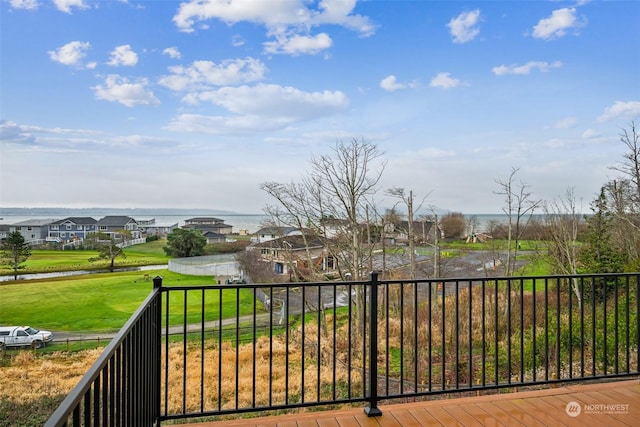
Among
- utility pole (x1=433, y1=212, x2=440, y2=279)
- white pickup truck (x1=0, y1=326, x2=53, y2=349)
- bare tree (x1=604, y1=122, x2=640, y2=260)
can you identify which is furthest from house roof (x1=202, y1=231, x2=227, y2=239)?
bare tree (x1=604, y1=122, x2=640, y2=260)

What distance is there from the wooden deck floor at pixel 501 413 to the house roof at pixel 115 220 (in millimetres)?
5950

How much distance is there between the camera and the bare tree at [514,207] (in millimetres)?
10297

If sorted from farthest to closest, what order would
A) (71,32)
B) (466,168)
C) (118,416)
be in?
(466,168)
(71,32)
(118,416)

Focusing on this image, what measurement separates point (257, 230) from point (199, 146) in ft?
8.85

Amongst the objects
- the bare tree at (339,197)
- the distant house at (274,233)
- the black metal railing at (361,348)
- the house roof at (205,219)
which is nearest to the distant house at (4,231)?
the black metal railing at (361,348)

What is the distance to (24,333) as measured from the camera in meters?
5.51

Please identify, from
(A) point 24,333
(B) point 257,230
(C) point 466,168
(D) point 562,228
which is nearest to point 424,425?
(A) point 24,333

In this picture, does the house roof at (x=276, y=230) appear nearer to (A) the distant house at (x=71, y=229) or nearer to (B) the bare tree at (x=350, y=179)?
(B) the bare tree at (x=350, y=179)

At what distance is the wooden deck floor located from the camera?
217 cm

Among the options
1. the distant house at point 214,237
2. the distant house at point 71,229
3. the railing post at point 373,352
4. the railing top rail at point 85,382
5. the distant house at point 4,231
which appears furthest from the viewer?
the distant house at point 214,237

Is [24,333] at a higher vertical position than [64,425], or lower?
lower

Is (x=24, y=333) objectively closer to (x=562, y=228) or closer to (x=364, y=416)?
(x=364, y=416)

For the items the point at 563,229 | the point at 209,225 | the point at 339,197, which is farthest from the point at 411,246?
the point at 209,225

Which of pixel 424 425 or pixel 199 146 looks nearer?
pixel 424 425
